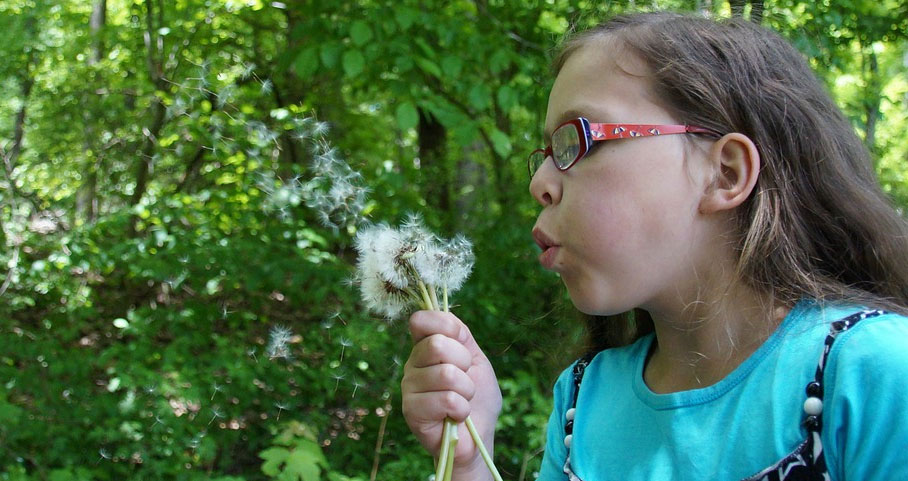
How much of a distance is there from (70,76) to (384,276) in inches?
240

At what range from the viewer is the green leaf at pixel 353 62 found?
3.30 m

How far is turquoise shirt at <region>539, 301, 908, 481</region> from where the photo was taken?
976 mm

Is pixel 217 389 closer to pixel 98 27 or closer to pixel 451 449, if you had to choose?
pixel 451 449

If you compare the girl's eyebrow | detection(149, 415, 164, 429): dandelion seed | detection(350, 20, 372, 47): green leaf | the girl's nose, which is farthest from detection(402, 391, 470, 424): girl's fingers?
detection(149, 415, 164, 429): dandelion seed

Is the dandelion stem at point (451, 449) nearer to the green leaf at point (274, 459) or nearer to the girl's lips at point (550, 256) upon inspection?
the girl's lips at point (550, 256)

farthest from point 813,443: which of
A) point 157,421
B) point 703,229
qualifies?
point 157,421

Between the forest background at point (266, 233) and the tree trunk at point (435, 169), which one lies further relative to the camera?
the tree trunk at point (435, 169)

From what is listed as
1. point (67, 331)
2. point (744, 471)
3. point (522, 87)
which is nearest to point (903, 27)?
point (522, 87)

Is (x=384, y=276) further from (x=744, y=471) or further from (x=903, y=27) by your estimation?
(x=903, y=27)

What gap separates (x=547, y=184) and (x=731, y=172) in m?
0.31

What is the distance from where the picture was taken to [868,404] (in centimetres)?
99

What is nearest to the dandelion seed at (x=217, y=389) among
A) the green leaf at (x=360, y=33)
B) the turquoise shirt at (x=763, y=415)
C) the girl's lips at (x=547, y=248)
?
Result: the green leaf at (x=360, y=33)

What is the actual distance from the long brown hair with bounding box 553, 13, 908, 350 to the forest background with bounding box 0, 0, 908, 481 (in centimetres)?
74

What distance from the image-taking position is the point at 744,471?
110 centimetres
